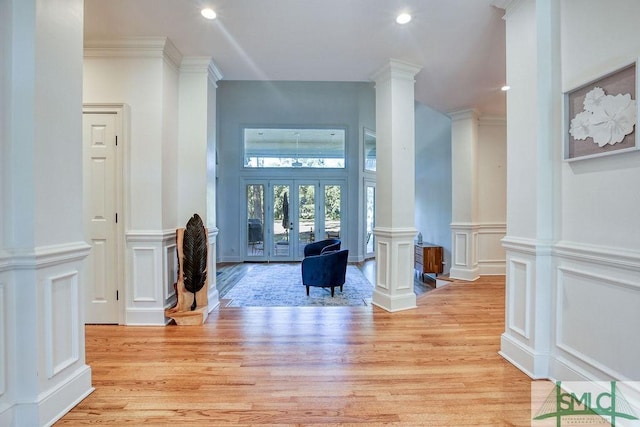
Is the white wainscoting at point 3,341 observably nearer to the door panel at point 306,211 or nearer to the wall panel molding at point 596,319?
the wall panel molding at point 596,319

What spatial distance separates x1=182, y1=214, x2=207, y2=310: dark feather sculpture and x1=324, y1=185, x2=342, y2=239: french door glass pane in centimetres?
530

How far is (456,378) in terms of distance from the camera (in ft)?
6.74

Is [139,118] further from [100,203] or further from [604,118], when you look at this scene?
[604,118]

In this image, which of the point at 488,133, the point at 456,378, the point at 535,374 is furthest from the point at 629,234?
the point at 488,133

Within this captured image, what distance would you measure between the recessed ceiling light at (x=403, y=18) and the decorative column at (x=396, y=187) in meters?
0.72

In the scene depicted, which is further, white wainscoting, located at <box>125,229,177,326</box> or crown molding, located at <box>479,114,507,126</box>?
crown molding, located at <box>479,114,507,126</box>

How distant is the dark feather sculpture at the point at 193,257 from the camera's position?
3068 mm

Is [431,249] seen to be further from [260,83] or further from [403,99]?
[260,83]

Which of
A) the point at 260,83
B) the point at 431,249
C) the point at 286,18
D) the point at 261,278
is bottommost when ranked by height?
the point at 261,278

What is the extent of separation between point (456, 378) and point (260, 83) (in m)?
7.98

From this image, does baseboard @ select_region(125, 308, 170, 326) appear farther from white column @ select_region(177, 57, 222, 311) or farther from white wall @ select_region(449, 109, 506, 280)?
white wall @ select_region(449, 109, 506, 280)

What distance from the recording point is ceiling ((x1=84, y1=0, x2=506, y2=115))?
8.26 ft

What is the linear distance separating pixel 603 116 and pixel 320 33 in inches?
88.7

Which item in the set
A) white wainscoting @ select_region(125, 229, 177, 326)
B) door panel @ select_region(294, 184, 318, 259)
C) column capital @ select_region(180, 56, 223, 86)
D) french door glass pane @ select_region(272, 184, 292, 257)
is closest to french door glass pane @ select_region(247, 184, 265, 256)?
french door glass pane @ select_region(272, 184, 292, 257)
